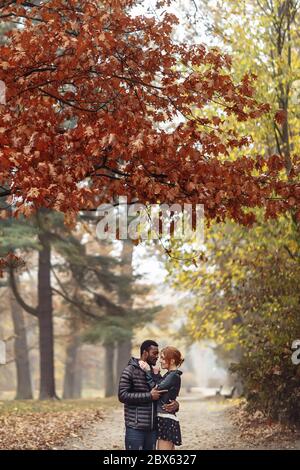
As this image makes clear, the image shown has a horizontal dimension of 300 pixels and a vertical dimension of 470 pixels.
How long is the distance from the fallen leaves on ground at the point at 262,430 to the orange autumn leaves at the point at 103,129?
17.6 ft

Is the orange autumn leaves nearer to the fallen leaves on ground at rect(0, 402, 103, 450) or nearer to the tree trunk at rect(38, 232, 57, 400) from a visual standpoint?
the fallen leaves on ground at rect(0, 402, 103, 450)

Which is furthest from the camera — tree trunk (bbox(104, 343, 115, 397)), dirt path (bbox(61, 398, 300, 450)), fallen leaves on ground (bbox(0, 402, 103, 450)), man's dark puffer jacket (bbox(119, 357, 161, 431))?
tree trunk (bbox(104, 343, 115, 397))

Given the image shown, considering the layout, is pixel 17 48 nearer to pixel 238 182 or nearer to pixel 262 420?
pixel 238 182

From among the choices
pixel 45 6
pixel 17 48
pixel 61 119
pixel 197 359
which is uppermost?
pixel 45 6

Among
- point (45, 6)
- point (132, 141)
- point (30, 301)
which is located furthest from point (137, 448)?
point (30, 301)

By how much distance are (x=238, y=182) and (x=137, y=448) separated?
3488mm

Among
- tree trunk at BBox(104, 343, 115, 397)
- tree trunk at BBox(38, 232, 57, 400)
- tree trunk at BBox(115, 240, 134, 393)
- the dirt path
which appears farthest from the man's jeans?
tree trunk at BBox(104, 343, 115, 397)

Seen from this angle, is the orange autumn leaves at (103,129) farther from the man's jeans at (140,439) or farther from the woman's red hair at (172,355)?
the man's jeans at (140,439)

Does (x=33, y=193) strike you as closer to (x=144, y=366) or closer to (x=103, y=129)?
(x=103, y=129)

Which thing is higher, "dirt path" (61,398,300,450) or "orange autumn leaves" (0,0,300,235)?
"orange autumn leaves" (0,0,300,235)

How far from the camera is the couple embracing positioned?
6512mm

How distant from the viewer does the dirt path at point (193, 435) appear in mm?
12038

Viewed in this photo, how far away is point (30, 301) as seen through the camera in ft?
132

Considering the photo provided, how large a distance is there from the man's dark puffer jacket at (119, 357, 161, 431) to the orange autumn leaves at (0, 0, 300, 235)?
1.96 m
